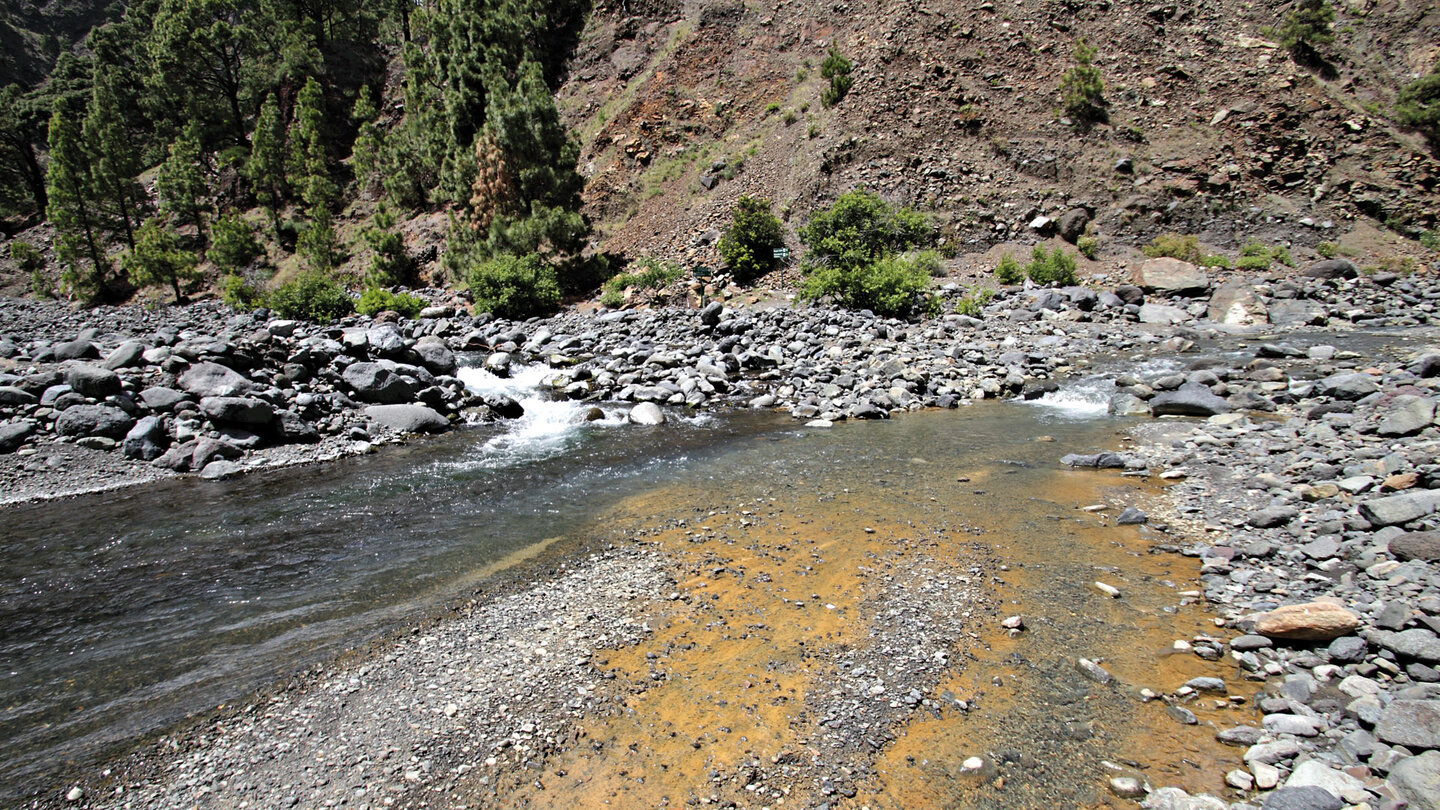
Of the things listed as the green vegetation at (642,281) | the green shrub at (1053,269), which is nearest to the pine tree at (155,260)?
the green vegetation at (642,281)

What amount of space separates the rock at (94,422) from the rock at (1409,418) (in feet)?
64.3

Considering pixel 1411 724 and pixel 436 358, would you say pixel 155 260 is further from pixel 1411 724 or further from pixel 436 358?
pixel 1411 724

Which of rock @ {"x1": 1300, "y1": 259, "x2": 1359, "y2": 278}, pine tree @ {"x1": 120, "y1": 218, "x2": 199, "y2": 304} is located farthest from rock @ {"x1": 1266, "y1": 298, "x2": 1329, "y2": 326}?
pine tree @ {"x1": 120, "y1": 218, "x2": 199, "y2": 304}

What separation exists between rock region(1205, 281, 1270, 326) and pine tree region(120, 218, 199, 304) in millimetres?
56772

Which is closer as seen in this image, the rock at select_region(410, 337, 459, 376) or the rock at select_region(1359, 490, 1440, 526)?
the rock at select_region(1359, 490, 1440, 526)

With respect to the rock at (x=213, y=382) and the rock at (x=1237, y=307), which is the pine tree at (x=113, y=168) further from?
the rock at (x=1237, y=307)

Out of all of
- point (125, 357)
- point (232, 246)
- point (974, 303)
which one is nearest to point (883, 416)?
point (974, 303)

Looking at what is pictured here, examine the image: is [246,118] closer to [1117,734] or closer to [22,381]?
[22,381]

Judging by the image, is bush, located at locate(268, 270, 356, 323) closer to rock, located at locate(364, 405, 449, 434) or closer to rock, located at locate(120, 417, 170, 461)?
rock, located at locate(364, 405, 449, 434)

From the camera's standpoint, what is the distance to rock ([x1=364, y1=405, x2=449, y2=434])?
13414mm

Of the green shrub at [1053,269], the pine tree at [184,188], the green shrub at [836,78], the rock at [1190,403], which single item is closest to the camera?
the rock at [1190,403]

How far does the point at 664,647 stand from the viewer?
5.42 m

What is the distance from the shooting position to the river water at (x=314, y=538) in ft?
17.5

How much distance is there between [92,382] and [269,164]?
4322 cm
